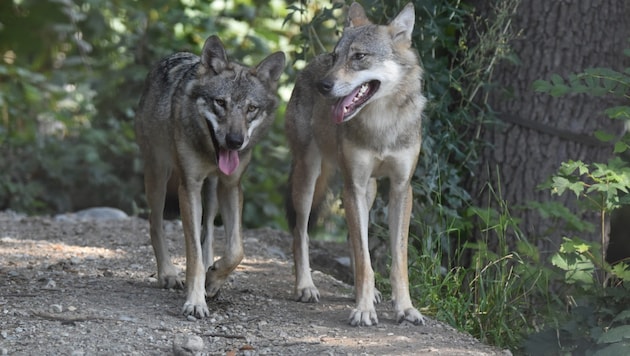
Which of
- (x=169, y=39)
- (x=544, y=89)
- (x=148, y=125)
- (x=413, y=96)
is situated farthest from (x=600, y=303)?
(x=169, y=39)

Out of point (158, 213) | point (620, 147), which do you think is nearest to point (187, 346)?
point (158, 213)

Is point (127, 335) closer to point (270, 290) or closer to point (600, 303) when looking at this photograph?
point (270, 290)

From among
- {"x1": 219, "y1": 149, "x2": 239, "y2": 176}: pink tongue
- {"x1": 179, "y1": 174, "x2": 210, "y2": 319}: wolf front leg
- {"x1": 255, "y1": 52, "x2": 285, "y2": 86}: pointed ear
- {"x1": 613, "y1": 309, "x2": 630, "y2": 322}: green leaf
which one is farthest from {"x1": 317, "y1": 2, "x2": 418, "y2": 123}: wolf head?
{"x1": 613, "y1": 309, "x2": 630, "y2": 322}: green leaf

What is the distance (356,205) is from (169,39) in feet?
19.1

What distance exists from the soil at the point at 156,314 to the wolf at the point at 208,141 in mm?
229

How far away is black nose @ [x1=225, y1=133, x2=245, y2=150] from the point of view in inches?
197

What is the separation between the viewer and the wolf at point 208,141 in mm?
5141

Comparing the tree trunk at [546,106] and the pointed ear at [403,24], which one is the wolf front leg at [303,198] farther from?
the tree trunk at [546,106]

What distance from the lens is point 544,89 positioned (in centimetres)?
525

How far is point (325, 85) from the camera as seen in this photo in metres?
4.95

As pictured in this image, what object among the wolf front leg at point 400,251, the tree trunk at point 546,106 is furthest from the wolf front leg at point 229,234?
the tree trunk at point 546,106

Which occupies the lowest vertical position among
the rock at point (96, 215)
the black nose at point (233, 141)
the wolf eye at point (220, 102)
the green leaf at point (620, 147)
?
the rock at point (96, 215)

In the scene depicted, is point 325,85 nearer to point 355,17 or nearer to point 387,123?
point 387,123

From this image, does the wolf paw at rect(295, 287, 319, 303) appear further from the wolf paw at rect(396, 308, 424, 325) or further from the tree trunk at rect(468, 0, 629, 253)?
the tree trunk at rect(468, 0, 629, 253)
